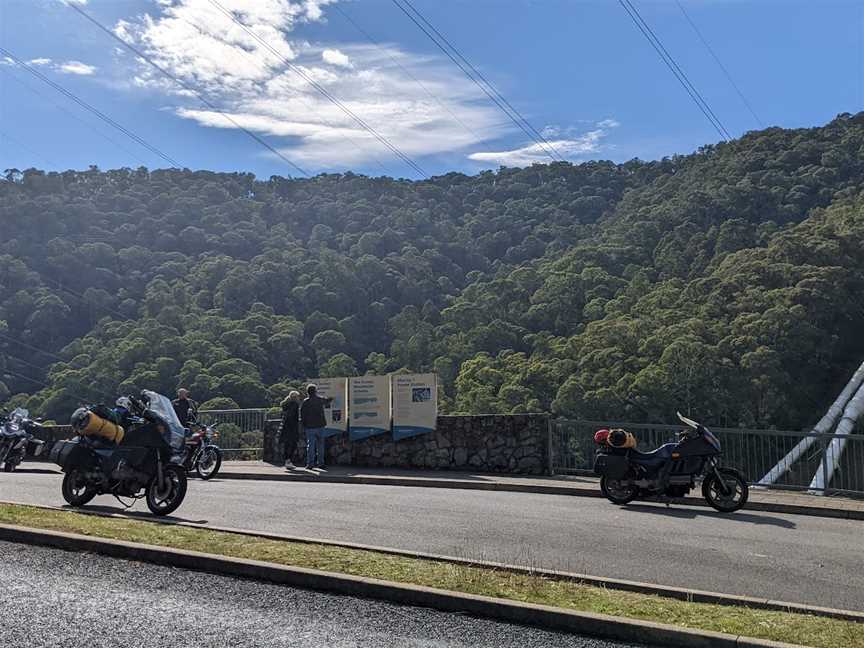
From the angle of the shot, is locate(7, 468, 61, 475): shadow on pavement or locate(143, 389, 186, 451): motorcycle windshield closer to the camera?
locate(143, 389, 186, 451): motorcycle windshield

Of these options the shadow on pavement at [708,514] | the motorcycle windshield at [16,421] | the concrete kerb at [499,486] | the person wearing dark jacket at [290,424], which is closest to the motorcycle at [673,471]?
the shadow on pavement at [708,514]

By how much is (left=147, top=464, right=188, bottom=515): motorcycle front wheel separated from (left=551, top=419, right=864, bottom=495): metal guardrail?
7.02m

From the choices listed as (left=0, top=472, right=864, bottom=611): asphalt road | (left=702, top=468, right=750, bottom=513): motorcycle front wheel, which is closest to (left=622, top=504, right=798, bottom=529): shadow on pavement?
(left=0, top=472, right=864, bottom=611): asphalt road

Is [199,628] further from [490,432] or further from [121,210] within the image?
[121,210]

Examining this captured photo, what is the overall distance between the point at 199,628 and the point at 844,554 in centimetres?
670

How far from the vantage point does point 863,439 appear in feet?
47.2

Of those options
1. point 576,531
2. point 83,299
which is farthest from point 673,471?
point 83,299

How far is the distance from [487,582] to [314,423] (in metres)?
11.3

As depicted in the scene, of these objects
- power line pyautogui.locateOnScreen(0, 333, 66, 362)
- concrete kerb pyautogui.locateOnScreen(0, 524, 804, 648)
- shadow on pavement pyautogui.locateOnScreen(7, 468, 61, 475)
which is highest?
power line pyautogui.locateOnScreen(0, 333, 66, 362)

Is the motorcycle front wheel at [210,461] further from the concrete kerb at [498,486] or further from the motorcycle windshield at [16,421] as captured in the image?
the motorcycle windshield at [16,421]

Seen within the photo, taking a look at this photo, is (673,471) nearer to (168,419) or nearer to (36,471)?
(168,419)

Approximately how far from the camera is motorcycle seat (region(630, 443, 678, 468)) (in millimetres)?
12309

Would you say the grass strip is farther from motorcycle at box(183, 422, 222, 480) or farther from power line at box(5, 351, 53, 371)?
power line at box(5, 351, 53, 371)

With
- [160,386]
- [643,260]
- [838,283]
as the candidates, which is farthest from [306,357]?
[838,283]
